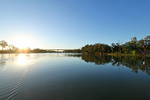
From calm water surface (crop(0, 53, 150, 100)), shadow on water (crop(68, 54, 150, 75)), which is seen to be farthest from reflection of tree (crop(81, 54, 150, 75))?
calm water surface (crop(0, 53, 150, 100))

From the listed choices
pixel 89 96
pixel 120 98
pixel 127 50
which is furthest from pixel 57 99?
pixel 127 50

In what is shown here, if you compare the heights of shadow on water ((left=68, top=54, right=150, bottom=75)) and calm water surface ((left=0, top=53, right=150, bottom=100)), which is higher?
calm water surface ((left=0, top=53, right=150, bottom=100))

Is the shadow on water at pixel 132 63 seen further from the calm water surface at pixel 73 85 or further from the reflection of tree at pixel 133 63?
the calm water surface at pixel 73 85

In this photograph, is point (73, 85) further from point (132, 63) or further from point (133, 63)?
point (133, 63)

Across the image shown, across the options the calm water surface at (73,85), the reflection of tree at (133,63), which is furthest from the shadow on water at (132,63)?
the calm water surface at (73,85)

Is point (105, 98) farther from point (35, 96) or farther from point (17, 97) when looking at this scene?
point (17, 97)

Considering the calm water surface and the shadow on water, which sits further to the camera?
the shadow on water

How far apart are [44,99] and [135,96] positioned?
18.9ft

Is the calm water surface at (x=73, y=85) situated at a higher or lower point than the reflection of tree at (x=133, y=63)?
higher

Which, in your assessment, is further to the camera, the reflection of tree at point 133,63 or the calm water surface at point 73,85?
the reflection of tree at point 133,63

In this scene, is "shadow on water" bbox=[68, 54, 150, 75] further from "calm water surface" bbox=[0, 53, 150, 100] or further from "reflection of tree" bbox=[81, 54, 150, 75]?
"calm water surface" bbox=[0, 53, 150, 100]

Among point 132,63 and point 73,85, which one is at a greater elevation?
point 73,85

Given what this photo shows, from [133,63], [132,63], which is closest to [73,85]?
[132,63]

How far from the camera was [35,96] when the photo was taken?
187 inches
